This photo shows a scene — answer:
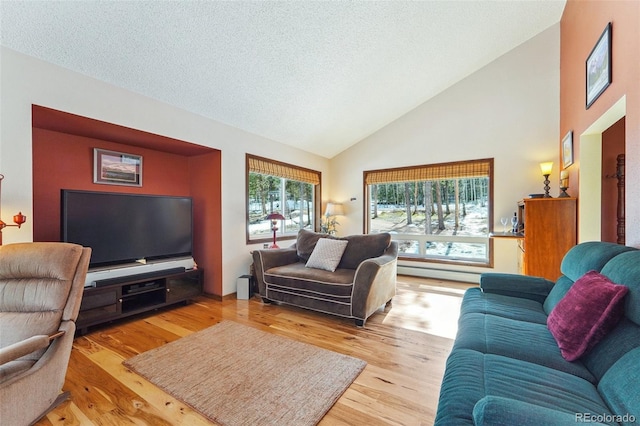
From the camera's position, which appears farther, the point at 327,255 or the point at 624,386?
the point at 327,255

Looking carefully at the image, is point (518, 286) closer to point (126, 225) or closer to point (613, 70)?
point (613, 70)

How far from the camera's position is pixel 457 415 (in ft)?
2.92

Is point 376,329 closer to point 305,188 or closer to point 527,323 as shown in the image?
point 527,323

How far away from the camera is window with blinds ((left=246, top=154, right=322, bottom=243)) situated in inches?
160

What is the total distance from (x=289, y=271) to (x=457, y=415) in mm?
2358

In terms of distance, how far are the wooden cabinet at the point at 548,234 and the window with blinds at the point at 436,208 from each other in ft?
3.70

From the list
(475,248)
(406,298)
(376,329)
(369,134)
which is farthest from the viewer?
(369,134)

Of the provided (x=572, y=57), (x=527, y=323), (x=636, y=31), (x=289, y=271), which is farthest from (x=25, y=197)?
(x=572, y=57)

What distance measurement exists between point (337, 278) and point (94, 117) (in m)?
2.74

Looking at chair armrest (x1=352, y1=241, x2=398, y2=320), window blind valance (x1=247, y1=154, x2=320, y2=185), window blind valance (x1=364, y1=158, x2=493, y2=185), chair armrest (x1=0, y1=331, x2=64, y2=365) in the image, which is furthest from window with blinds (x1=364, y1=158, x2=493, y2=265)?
chair armrest (x1=0, y1=331, x2=64, y2=365)

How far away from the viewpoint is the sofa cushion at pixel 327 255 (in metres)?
3.14

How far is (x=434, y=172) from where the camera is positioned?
14.8ft

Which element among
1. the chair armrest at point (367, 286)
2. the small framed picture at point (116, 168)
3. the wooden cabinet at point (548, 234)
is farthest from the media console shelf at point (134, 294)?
the wooden cabinet at point (548, 234)

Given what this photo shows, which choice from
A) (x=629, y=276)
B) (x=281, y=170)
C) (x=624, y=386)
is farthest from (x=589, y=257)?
(x=281, y=170)
